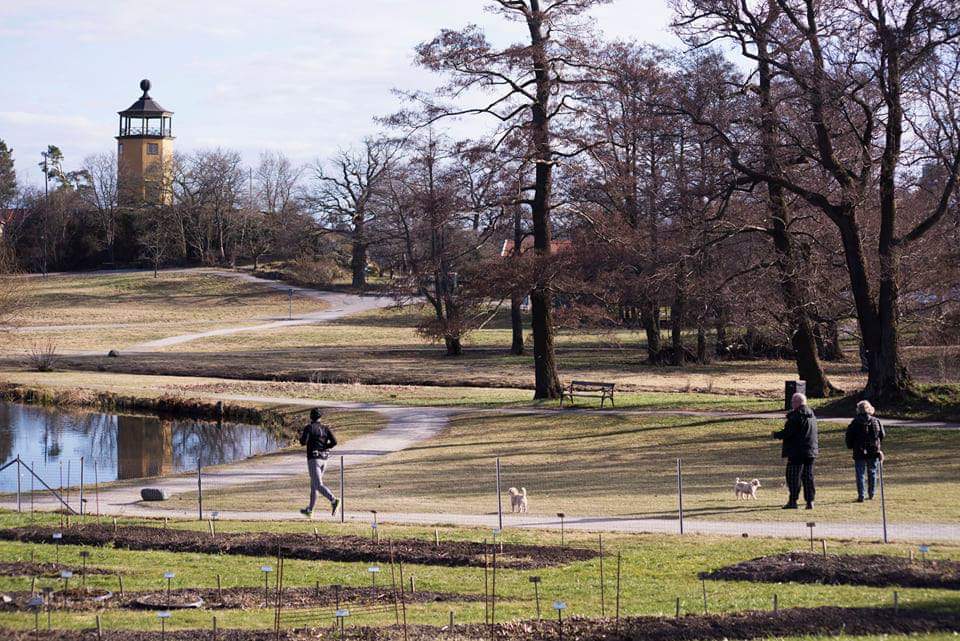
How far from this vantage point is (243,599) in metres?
11.2

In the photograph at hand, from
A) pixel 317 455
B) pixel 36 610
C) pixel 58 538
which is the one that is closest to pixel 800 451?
pixel 317 455

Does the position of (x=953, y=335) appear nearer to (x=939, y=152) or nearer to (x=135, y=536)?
(x=939, y=152)

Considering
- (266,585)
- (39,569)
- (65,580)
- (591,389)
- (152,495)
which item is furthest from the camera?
(591,389)

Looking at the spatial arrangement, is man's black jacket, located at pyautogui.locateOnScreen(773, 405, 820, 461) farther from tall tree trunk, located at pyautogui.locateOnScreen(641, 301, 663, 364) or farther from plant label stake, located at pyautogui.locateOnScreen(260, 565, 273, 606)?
tall tree trunk, located at pyautogui.locateOnScreen(641, 301, 663, 364)

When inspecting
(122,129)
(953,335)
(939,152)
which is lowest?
(953,335)

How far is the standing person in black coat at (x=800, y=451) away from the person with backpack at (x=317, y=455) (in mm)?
7345

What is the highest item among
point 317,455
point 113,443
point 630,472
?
point 317,455

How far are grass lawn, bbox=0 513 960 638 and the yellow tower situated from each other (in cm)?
10052

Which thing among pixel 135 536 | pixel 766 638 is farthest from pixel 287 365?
pixel 766 638

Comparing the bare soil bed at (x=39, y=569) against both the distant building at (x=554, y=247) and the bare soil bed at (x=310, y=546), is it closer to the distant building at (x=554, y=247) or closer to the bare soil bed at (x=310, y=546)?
the bare soil bed at (x=310, y=546)

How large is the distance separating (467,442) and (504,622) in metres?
18.6

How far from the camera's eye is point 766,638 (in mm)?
8984

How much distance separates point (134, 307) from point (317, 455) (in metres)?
73.2

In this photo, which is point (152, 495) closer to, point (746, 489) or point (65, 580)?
point (65, 580)
